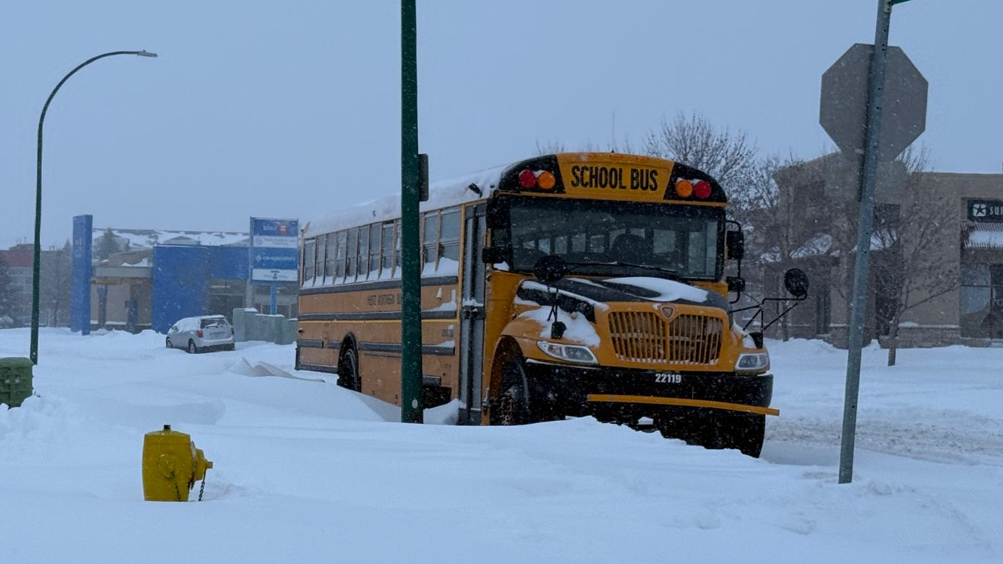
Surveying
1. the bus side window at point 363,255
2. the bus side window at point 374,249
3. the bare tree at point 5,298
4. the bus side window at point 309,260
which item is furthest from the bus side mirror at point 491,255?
the bare tree at point 5,298

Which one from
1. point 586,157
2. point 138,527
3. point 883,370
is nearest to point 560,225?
point 586,157

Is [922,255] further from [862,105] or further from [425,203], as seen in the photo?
[862,105]

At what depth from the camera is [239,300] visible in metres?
96.7

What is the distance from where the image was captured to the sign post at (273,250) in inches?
2566

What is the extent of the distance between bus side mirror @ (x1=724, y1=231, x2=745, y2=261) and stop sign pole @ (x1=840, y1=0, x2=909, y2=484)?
5198 millimetres

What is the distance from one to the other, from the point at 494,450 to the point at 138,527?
362 centimetres

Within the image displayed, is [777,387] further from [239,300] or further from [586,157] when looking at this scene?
[239,300]

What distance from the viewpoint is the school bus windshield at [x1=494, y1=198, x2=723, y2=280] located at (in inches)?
508

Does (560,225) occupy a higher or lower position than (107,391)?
higher

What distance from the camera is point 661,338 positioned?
458 inches

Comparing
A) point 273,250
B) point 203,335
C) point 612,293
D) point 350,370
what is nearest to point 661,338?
point 612,293

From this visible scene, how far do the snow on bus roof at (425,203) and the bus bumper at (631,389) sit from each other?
7.50 ft

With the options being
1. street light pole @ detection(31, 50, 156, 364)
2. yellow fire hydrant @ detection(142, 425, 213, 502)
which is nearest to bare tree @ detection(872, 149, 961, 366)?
street light pole @ detection(31, 50, 156, 364)

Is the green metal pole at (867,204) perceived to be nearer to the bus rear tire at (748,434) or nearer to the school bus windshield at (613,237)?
the bus rear tire at (748,434)
